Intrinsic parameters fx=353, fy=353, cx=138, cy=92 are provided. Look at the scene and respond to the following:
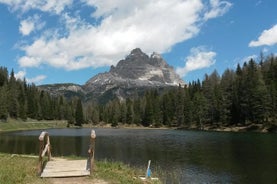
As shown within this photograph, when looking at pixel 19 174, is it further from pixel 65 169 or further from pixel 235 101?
pixel 235 101

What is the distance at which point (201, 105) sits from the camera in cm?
16475

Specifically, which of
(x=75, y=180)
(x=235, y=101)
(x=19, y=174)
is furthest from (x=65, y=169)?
(x=235, y=101)

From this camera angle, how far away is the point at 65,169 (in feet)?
73.0

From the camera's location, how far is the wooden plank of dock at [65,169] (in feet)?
69.1

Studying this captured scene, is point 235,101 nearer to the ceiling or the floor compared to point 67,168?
nearer to the ceiling

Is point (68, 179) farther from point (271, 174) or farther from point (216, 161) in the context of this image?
point (216, 161)

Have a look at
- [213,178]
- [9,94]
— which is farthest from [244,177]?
[9,94]

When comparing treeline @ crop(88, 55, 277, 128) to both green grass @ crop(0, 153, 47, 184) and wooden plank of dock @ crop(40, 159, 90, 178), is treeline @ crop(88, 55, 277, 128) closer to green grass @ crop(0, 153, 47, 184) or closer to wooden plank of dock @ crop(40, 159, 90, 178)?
wooden plank of dock @ crop(40, 159, 90, 178)

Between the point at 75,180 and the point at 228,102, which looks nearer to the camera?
the point at 75,180

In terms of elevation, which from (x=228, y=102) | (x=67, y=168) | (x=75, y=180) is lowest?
(x=75, y=180)

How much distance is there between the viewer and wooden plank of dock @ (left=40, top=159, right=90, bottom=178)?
21059 millimetres

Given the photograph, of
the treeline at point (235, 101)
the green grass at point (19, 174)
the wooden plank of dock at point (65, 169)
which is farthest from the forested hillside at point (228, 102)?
the green grass at point (19, 174)

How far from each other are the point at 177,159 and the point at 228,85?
11547cm

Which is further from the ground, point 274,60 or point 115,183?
point 274,60
